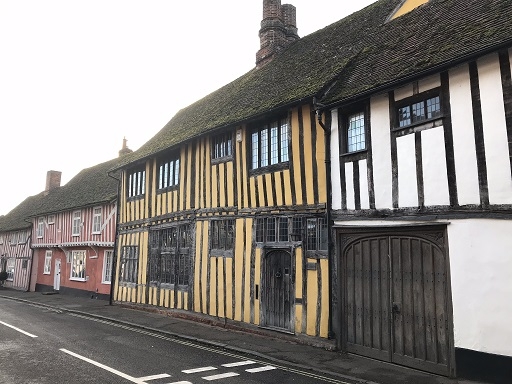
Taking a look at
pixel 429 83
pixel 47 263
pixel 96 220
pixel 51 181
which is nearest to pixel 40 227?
pixel 47 263

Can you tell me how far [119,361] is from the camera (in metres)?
7.90

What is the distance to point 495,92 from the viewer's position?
6.89m

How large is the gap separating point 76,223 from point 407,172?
71.3 feet

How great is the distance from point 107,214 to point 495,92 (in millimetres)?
18933

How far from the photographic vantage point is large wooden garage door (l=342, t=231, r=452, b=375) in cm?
728

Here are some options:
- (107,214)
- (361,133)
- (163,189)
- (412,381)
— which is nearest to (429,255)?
(412,381)

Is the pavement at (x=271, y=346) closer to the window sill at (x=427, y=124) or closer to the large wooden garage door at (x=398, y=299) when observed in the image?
the large wooden garage door at (x=398, y=299)

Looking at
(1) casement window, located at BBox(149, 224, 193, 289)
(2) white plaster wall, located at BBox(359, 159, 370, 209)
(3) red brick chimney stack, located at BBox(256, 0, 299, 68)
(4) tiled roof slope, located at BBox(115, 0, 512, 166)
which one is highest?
(3) red brick chimney stack, located at BBox(256, 0, 299, 68)

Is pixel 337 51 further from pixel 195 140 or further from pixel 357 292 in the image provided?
pixel 357 292

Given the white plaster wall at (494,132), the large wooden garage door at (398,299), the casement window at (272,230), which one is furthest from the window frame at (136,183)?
the white plaster wall at (494,132)

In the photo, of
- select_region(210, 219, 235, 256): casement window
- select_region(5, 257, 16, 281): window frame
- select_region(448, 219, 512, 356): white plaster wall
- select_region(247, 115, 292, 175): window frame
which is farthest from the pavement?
select_region(5, 257, 16, 281): window frame

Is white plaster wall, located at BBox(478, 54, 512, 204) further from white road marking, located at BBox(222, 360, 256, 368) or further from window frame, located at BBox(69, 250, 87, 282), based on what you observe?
window frame, located at BBox(69, 250, 87, 282)

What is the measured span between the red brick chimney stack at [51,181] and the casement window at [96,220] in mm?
13383

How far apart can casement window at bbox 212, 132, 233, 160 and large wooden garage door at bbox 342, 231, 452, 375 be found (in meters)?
5.29
